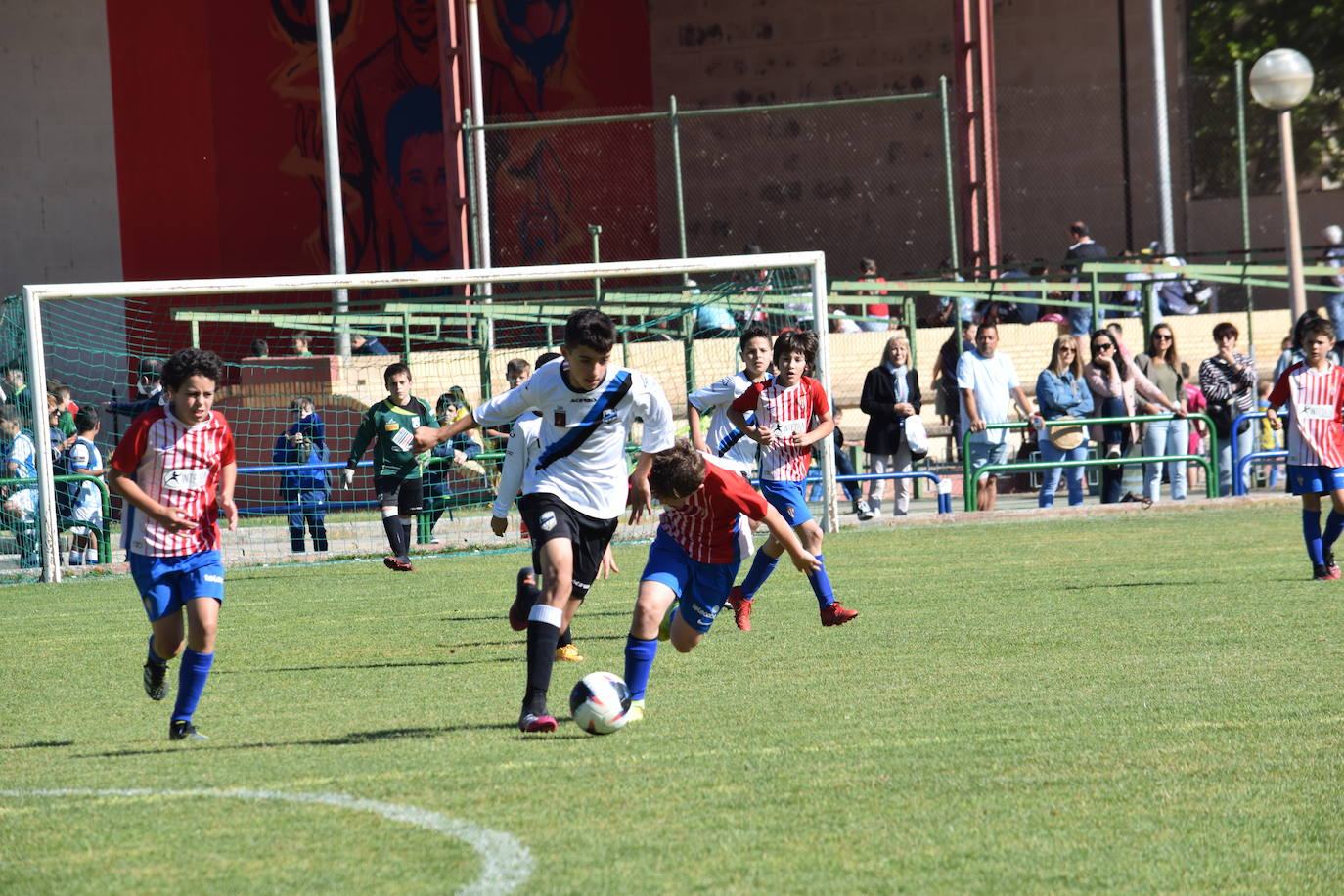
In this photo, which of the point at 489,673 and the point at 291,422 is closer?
the point at 489,673

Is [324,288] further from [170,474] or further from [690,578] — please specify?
[690,578]

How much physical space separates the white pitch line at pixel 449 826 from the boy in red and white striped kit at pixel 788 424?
483cm

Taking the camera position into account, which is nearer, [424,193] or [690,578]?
[690,578]

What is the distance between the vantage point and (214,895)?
473 cm

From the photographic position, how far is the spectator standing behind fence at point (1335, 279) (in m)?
20.5

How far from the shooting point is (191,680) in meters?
7.16

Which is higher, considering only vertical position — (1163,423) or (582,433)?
(582,433)

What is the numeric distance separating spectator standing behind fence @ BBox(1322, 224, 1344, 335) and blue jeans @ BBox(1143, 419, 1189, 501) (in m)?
2.96

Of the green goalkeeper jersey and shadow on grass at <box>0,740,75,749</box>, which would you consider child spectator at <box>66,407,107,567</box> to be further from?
shadow on grass at <box>0,740,75,749</box>

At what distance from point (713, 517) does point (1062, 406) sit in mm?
10388

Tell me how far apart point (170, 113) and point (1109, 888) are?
930 inches

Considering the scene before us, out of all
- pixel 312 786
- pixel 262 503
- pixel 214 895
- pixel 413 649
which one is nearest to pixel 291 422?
pixel 262 503

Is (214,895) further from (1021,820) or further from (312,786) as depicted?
(1021,820)

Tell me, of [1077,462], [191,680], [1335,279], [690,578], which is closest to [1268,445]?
[1077,462]
